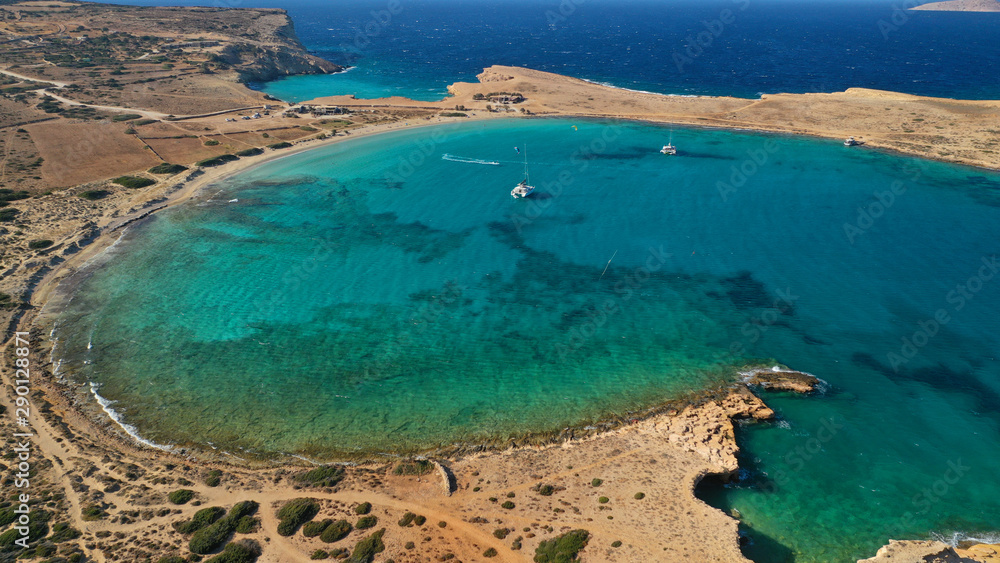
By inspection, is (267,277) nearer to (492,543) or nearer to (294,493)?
(294,493)

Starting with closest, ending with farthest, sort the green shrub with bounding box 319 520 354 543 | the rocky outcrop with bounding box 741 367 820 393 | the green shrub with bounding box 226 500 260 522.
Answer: the green shrub with bounding box 319 520 354 543 < the green shrub with bounding box 226 500 260 522 < the rocky outcrop with bounding box 741 367 820 393

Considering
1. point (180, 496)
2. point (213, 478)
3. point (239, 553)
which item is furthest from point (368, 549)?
point (180, 496)

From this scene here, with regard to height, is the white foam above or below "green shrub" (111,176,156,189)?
below

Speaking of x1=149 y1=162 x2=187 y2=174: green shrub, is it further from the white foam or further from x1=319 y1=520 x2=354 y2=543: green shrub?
x1=319 y1=520 x2=354 y2=543: green shrub

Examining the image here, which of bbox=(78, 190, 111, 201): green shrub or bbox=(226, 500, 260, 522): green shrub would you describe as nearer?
bbox=(226, 500, 260, 522): green shrub

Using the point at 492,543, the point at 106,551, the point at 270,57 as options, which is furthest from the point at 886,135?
the point at 270,57

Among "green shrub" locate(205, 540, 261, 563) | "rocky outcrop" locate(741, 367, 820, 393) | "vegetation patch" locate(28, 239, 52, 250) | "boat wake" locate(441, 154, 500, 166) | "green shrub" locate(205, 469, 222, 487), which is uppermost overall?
"boat wake" locate(441, 154, 500, 166)

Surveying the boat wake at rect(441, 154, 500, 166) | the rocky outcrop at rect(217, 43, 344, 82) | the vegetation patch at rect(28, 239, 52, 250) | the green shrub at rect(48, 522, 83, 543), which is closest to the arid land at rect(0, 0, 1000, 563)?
the green shrub at rect(48, 522, 83, 543)

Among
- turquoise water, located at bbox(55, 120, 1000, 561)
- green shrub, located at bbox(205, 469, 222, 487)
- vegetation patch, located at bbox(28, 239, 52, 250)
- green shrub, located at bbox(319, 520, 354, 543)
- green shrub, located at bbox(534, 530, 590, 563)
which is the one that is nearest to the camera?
green shrub, located at bbox(534, 530, 590, 563)
